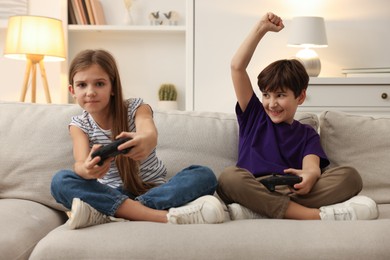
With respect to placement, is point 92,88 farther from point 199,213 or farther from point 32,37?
point 32,37

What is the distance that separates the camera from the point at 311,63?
3.83 metres

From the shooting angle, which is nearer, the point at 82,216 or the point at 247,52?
the point at 82,216

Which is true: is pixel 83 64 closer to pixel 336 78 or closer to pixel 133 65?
pixel 336 78

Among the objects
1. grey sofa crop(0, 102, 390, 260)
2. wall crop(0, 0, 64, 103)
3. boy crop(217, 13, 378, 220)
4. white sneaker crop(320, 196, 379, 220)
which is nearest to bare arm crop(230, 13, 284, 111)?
boy crop(217, 13, 378, 220)

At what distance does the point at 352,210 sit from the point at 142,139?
24.9 inches

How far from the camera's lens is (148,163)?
215 cm

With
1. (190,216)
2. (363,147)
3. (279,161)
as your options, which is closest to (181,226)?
(190,216)

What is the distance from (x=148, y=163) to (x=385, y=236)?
→ 2.63ft

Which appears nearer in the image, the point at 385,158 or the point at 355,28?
the point at 385,158

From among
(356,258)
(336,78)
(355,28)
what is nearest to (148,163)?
(356,258)

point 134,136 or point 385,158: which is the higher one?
point 134,136

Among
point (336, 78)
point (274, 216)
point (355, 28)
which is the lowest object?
point (274, 216)

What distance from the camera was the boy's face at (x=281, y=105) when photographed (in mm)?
2268

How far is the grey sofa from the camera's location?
161 cm
